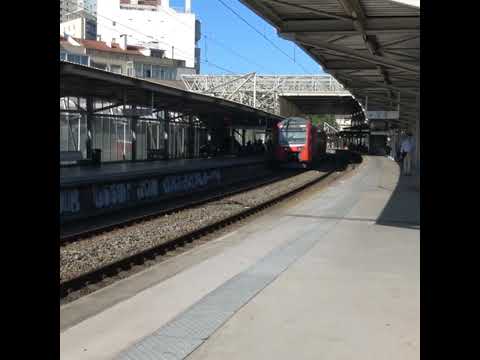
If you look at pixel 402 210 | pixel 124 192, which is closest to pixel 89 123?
pixel 124 192

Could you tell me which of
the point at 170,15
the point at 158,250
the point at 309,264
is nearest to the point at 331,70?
the point at 158,250

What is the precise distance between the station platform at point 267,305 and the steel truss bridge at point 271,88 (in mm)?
50274

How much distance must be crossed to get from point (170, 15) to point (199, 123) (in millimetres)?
74937

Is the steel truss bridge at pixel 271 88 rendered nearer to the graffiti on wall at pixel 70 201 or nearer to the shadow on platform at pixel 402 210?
the shadow on platform at pixel 402 210

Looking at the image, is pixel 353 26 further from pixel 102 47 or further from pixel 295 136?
pixel 102 47

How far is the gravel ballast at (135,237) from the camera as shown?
891cm

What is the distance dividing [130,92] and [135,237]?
476 inches

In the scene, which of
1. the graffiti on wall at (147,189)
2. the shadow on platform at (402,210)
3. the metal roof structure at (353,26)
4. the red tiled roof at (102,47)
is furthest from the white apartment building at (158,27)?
the metal roof structure at (353,26)

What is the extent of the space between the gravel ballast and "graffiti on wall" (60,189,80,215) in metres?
1.98

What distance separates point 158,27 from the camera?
357 feet

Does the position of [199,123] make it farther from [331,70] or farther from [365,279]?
[365,279]

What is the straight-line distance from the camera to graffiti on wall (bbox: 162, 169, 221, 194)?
66.5ft

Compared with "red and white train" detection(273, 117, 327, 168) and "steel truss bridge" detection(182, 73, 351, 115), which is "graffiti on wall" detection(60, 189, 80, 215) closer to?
"red and white train" detection(273, 117, 327, 168)
